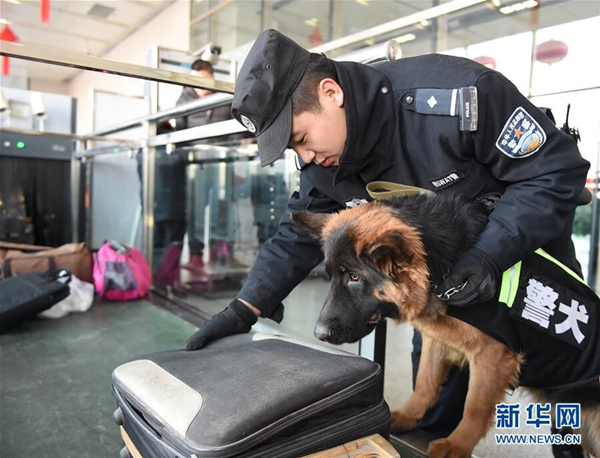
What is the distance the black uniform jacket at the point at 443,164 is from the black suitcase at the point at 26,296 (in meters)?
1.56

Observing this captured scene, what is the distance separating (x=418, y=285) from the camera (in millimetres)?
1030

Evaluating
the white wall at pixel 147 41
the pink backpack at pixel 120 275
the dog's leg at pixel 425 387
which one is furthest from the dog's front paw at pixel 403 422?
the white wall at pixel 147 41

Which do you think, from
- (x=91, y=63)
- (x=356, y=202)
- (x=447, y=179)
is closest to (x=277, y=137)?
(x=356, y=202)

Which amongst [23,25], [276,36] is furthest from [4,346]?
[23,25]

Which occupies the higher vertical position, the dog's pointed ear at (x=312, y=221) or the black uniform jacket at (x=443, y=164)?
the black uniform jacket at (x=443, y=164)

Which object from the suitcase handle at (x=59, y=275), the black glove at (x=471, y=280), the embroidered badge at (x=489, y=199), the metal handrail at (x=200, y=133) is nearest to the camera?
the black glove at (x=471, y=280)

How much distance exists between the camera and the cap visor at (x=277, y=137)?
1.04 meters

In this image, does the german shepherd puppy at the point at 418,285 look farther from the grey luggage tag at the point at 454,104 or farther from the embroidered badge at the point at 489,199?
the grey luggage tag at the point at 454,104

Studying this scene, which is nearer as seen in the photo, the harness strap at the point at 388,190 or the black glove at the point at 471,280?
the black glove at the point at 471,280

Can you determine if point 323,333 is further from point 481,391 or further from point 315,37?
point 315,37

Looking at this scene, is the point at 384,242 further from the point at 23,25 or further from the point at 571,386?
the point at 23,25

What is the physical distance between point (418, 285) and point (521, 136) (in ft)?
1.34

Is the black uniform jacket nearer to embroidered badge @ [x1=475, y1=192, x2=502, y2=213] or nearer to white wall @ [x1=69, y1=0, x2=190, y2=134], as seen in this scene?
embroidered badge @ [x1=475, y1=192, x2=502, y2=213]

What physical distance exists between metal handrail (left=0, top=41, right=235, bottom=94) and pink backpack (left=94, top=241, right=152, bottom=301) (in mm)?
1809
